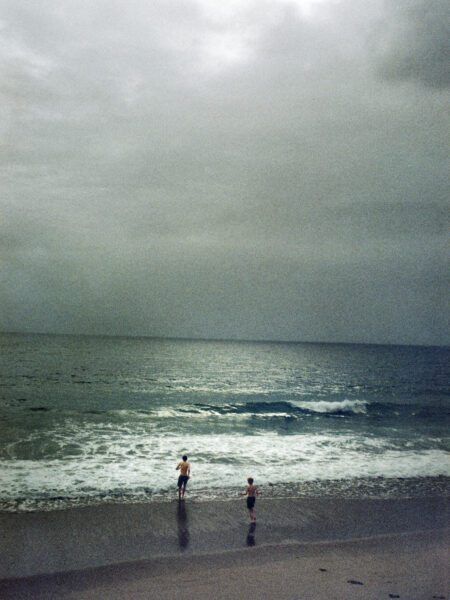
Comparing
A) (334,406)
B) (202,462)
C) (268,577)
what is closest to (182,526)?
(268,577)

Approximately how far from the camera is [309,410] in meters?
41.2

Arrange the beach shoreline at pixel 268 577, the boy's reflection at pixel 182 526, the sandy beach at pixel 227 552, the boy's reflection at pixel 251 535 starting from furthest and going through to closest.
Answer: the boy's reflection at pixel 251 535, the boy's reflection at pixel 182 526, the sandy beach at pixel 227 552, the beach shoreline at pixel 268 577

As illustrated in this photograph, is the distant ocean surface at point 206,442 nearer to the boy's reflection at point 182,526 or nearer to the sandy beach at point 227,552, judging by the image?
the boy's reflection at point 182,526

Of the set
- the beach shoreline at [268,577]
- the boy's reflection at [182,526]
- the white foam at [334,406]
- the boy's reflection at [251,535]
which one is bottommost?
the white foam at [334,406]

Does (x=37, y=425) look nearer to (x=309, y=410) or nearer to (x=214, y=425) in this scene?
(x=214, y=425)

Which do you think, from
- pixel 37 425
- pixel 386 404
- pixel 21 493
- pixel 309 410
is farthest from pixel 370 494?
pixel 386 404

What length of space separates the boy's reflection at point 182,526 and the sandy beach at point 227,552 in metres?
0.03

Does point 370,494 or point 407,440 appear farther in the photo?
point 407,440

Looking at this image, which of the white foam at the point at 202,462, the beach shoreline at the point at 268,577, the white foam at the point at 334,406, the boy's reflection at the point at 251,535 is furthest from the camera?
the white foam at the point at 334,406

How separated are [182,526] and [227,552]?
2140 millimetres

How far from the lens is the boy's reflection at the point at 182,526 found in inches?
461

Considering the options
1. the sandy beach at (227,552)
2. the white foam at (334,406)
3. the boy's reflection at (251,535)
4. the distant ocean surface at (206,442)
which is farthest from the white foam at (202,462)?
the white foam at (334,406)

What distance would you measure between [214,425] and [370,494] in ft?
54.5

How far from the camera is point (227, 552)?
1122 cm
